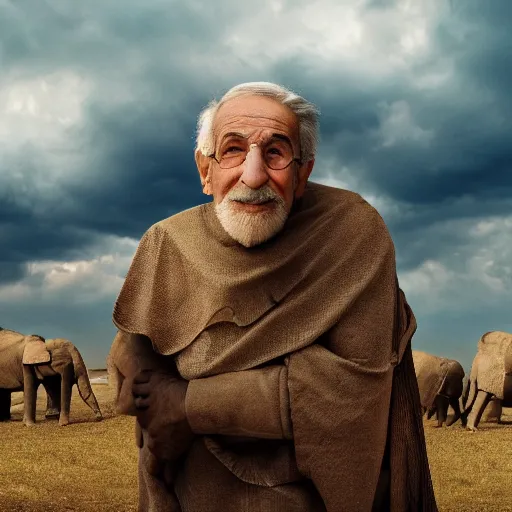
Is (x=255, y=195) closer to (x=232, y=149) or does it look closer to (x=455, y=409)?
(x=232, y=149)

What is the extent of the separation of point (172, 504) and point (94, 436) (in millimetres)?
9635

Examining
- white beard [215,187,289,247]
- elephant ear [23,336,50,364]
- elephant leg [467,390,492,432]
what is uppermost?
elephant ear [23,336,50,364]

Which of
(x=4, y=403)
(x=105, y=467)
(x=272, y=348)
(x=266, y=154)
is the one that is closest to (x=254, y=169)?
(x=266, y=154)

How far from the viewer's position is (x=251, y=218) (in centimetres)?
272

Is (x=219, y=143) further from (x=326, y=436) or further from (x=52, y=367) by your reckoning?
(x=52, y=367)

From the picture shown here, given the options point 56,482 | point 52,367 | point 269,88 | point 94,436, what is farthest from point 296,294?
point 52,367

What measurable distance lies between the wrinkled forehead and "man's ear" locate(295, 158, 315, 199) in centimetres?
12

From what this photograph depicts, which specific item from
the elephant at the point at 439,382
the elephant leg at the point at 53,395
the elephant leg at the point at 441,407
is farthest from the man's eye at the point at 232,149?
the elephant leg at the point at 53,395

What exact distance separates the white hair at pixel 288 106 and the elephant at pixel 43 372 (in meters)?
12.2

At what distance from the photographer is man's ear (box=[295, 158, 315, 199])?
2844 millimetres

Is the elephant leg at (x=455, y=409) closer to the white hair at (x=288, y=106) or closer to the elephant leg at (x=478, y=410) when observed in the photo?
the elephant leg at (x=478, y=410)

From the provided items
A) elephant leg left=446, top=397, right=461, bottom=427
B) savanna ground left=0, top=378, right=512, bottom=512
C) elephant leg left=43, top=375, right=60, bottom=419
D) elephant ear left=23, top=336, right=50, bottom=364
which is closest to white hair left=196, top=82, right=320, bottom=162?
savanna ground left=0, top=378, right=512, bottom=512

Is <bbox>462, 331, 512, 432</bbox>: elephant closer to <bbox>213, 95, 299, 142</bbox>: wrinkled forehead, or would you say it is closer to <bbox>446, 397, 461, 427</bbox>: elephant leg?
<bbox>446, 397, 461, 427</bbox>: elephant leg

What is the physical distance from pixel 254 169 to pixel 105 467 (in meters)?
7.33
